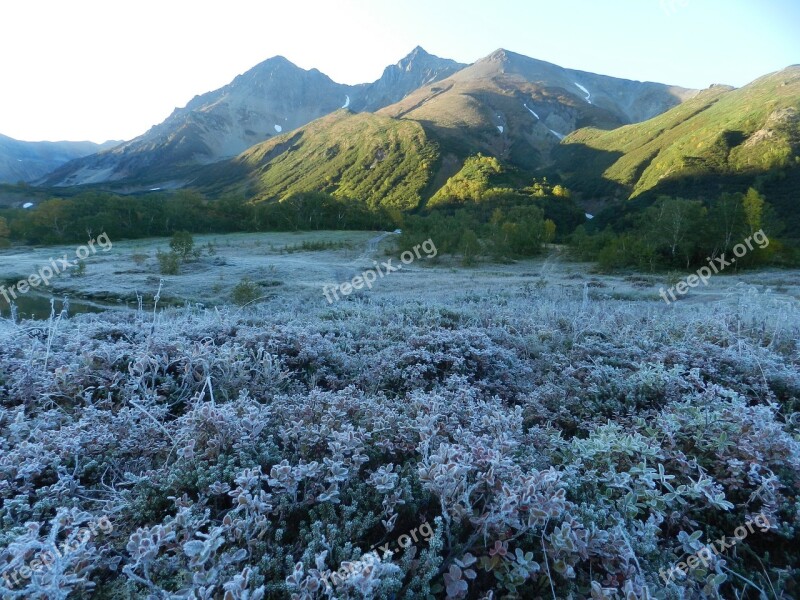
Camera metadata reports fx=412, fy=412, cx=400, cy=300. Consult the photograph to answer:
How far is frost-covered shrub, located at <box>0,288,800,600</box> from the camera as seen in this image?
1.54m

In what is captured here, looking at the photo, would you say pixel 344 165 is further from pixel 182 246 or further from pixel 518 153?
pixel 182 246

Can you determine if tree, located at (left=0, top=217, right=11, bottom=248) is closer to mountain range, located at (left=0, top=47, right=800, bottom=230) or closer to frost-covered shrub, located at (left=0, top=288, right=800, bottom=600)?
frost-covered shrub, located at (left=0, top=288, right=800, bottom=600)

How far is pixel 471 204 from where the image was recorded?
83.9 metres

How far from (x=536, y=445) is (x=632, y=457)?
21.0 inches

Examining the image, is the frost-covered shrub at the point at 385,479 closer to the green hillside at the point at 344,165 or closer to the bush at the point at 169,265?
the bush at the point at 169,265

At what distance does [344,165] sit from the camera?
144750 millimetres

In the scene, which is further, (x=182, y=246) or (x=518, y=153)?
(x=518, y=153)

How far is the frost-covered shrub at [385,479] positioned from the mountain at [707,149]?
7393cm

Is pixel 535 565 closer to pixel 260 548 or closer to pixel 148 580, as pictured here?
pixel 260 548

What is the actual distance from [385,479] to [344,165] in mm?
151953

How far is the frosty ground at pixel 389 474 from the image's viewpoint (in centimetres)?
154

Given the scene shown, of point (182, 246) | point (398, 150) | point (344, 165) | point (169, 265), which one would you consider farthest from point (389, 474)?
point (344, 165)

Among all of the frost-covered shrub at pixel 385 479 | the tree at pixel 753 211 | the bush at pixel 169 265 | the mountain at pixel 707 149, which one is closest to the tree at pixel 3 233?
the bush at pixel 169 265

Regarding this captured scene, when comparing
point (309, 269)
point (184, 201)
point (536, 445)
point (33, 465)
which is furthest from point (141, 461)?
point (184, 201)
